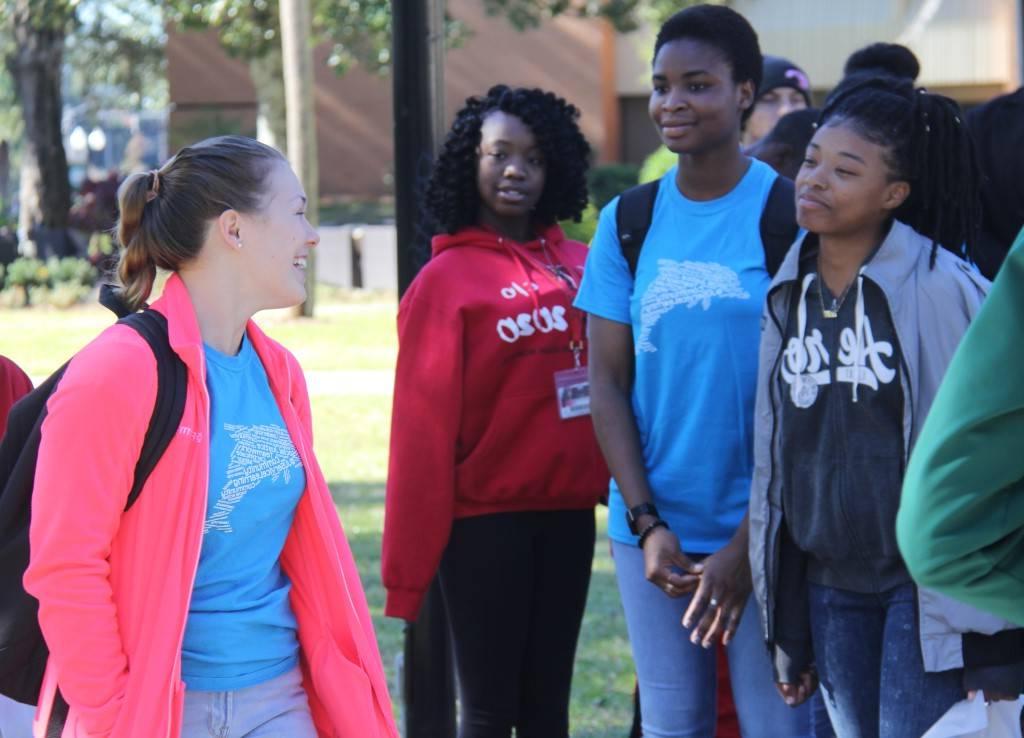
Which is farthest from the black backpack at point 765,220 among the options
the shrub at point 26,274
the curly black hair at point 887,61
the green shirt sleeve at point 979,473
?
the shrub at point 26,274

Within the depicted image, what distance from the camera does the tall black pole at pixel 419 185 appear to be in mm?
4750

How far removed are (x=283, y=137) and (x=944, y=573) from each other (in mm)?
23233

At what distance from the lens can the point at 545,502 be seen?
13.9 feet

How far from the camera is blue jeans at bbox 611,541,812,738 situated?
3.69m

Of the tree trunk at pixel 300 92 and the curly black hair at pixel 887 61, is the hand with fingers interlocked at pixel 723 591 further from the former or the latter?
the tree trunk at pixel 300 92

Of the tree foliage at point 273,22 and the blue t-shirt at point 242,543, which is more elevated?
the tree foliage at point 273,22

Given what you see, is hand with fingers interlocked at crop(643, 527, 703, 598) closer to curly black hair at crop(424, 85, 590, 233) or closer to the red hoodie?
the red hoodie

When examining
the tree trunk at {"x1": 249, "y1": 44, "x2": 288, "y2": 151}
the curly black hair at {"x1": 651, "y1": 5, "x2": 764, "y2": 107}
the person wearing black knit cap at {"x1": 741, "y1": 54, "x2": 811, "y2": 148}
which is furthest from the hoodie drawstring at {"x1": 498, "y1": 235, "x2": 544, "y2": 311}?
the tree trunk at {"x1": 249, "y1": 44, "x2": 288, "y2": 151}

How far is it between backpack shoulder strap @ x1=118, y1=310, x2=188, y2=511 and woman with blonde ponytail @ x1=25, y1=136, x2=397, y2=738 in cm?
2

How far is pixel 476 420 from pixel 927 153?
151 cm

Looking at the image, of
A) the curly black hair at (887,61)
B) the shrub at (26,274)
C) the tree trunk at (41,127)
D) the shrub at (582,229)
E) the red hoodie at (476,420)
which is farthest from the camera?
the tree trunk at (41,127)

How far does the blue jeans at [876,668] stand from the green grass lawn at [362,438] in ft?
7.68

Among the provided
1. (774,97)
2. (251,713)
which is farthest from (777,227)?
(774,97)

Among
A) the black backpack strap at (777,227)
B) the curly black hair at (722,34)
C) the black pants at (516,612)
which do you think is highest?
the curly black hair at (722,34)
